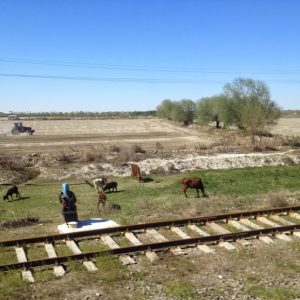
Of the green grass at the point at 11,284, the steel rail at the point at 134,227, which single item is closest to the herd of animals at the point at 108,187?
the steel rail at the point at 134,227

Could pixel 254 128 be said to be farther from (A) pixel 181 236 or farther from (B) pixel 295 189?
(A) pixel 181 236

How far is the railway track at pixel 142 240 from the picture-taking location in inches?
400

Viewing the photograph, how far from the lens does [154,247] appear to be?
11.1m

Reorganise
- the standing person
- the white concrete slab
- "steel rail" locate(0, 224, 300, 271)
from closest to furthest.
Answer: "steel rail" locate(0, 224, 300, 271) < the white concrete slab < the standing person

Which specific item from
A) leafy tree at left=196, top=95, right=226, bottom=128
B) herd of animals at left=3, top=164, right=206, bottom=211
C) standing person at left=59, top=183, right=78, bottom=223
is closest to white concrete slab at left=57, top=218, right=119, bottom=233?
standing person at left=59, top=183, right=78, bottom=223

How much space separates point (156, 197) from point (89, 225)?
5.93 metres

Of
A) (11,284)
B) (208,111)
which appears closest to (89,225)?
(11,284)

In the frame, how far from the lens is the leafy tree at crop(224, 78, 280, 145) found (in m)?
46.3

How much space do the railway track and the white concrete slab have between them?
784 millimetres

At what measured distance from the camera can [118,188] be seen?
22531 mm

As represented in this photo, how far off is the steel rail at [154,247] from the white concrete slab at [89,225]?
2.67 metres

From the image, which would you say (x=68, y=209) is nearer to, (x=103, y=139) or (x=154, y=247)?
(x=154, y=247)

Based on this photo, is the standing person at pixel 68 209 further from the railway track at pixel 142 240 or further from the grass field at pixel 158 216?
the railway track at pixel 142 240

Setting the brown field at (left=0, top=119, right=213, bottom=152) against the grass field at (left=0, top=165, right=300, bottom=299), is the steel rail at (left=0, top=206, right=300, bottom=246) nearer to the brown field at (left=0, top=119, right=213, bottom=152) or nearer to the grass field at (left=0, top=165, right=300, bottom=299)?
the grass field at (left=0, top=165, right=300, bottom=299)
